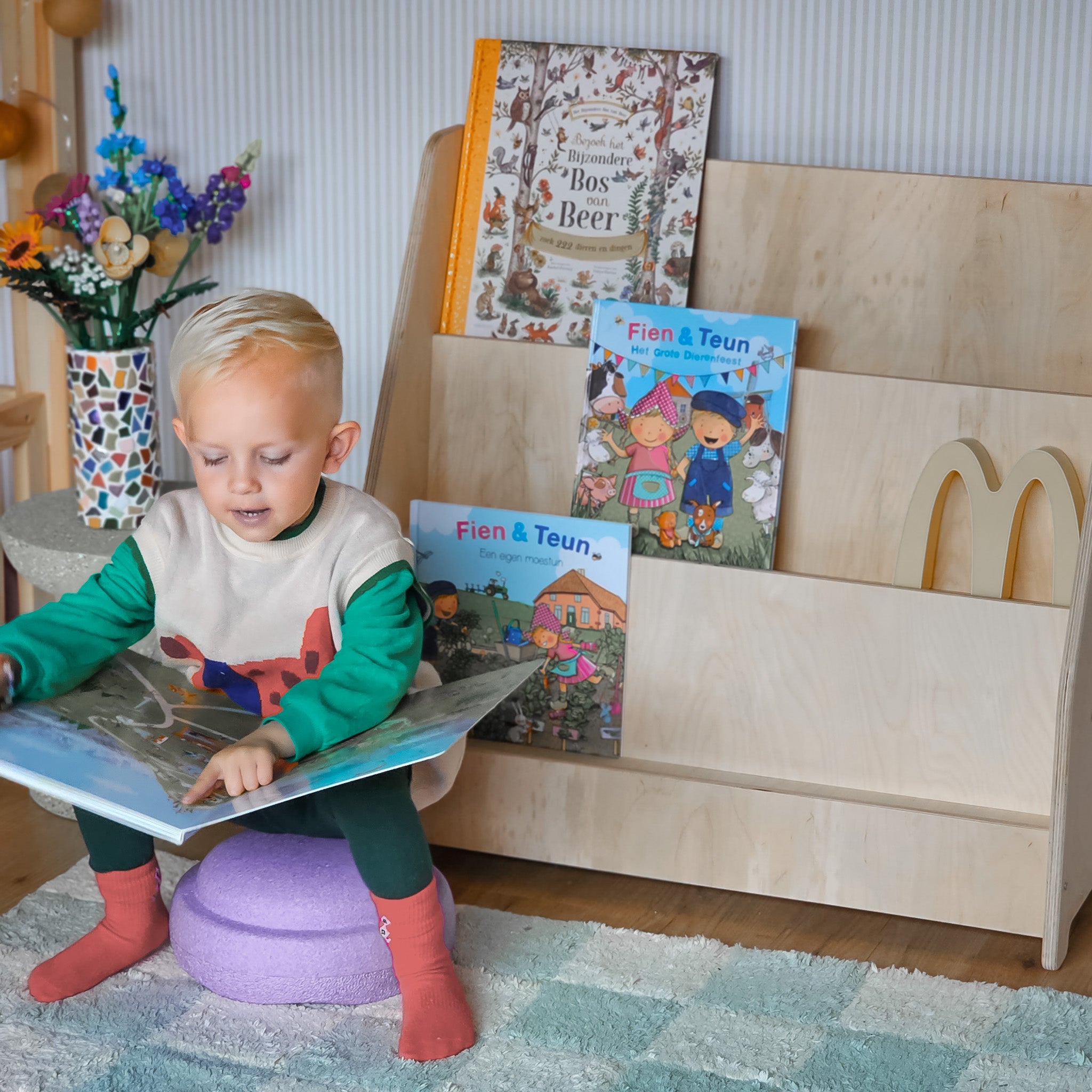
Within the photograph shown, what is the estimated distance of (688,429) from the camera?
157 cm

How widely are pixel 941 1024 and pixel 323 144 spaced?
137 cm

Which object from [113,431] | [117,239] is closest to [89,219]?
[117,239]

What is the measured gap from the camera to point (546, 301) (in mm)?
1705

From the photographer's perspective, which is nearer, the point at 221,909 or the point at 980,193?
the point at 221,909

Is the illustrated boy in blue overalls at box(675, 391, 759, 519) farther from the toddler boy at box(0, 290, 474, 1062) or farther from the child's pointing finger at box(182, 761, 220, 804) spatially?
the child's pointing finger at box(182, 761, 220, 804)

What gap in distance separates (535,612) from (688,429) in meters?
0.28

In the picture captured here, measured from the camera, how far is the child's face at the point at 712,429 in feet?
5.09

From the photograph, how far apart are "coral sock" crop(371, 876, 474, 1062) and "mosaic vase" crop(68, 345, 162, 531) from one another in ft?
2.31

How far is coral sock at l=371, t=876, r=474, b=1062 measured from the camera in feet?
4.02

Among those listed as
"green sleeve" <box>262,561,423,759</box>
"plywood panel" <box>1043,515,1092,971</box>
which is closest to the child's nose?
"green sleeve" <box>262,561,423,759</box>

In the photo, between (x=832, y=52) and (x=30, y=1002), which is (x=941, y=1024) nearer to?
(x=30, y=1002)

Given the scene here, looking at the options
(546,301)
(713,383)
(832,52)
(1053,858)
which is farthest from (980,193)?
(1053,858)

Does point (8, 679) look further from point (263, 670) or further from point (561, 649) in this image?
point (561, 649)

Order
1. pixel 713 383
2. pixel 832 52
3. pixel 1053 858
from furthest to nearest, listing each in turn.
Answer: pixel 832 52 < pixel 713 383 < pixel 1053 858
